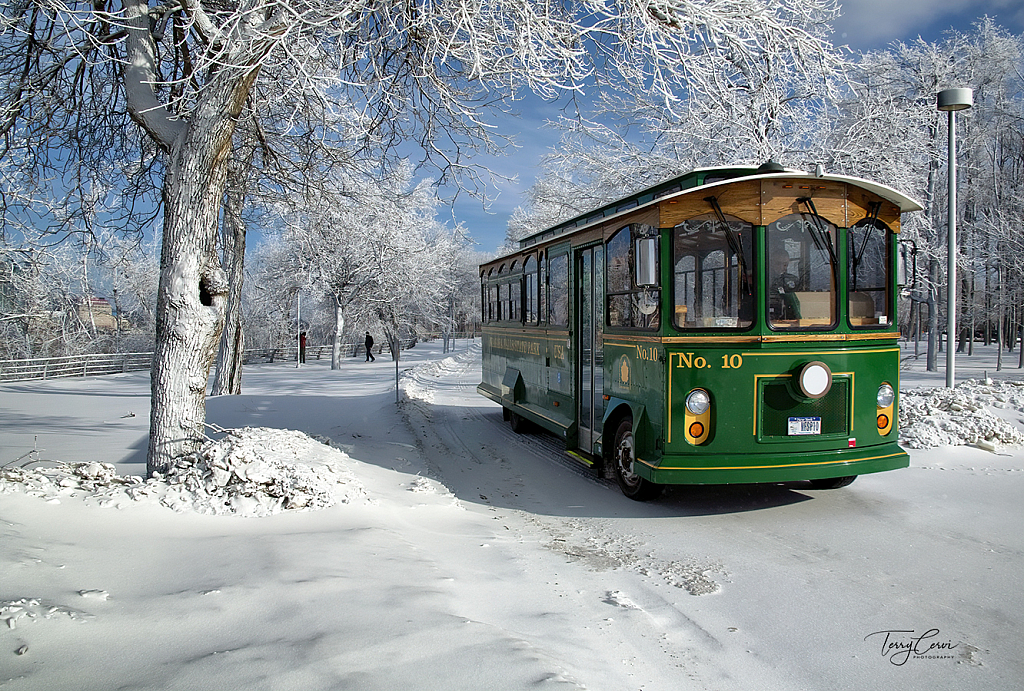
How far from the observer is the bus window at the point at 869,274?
6.75 metres

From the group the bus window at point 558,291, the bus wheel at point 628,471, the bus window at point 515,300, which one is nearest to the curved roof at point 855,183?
the bus wheel at point 628,471

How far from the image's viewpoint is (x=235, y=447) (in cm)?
651

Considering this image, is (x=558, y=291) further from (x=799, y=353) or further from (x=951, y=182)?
(x=951, y=182)

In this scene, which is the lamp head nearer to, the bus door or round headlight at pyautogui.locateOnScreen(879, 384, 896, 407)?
round headlight at pyautogui.locateOnScreen(879, 384, 896, 407)

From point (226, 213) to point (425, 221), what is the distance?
2349cm

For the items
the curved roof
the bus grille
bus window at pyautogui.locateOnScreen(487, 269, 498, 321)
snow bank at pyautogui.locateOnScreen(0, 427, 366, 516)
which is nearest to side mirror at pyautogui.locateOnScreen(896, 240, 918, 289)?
the curved roof

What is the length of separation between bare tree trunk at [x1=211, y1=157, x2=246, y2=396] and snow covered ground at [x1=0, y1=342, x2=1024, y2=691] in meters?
6.76

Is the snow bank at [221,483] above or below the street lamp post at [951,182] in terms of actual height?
below

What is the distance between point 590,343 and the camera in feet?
29.0

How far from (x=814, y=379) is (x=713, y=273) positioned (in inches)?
53.2

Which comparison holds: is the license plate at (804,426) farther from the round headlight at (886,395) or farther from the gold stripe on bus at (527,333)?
the gold stripe on bus at (527,333)

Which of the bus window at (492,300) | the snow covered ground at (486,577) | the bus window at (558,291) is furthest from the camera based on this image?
the bus window at (492,300)

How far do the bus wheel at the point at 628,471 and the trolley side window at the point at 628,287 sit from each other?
114 centimetres

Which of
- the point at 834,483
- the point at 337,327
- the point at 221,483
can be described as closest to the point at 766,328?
the point at 834,483
